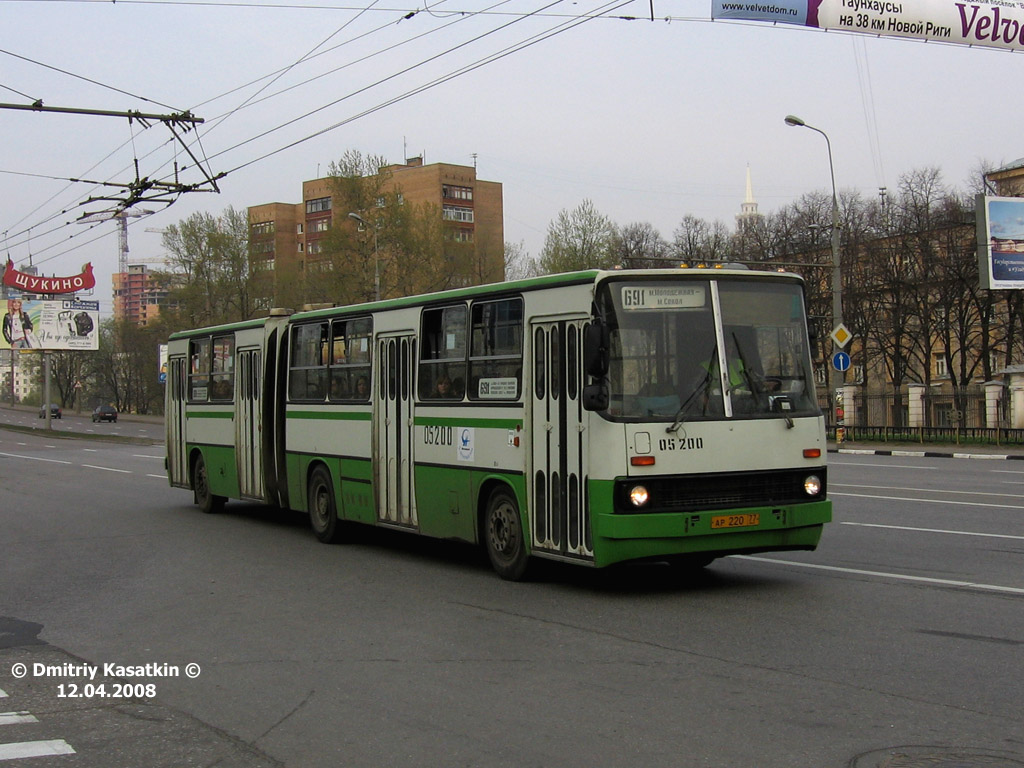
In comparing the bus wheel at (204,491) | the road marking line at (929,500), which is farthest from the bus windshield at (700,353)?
the bus wheel at (204,491)

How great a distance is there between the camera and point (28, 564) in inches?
519

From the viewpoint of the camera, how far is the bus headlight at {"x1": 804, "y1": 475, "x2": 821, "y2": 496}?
9984 mm

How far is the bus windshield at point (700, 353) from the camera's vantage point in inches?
375

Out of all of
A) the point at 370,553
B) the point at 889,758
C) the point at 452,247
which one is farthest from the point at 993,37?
the point at 452,247

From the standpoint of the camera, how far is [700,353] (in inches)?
380

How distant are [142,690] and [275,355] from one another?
9.59 metres

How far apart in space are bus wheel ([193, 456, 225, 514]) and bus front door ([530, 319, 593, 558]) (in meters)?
9.93

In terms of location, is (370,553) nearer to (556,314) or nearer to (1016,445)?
(556,314)

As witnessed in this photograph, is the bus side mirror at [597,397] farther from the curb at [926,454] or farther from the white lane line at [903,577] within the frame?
the curb at [926,454]

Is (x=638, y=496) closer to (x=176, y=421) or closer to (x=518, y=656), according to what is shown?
(x=518, y=656)

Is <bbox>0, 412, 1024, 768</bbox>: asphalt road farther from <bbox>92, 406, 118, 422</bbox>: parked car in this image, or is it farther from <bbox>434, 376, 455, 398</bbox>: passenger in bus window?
<bbox>92, 406, 118, 422</bbox>: parked car

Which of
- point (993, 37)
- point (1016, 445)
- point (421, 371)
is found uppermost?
point (993, 37)

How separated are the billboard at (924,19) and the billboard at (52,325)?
67.1 meters

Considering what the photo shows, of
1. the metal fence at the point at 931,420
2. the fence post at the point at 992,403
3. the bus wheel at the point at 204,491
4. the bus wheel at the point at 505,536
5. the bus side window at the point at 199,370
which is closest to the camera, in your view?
the bus wheel at the point at 505,536
